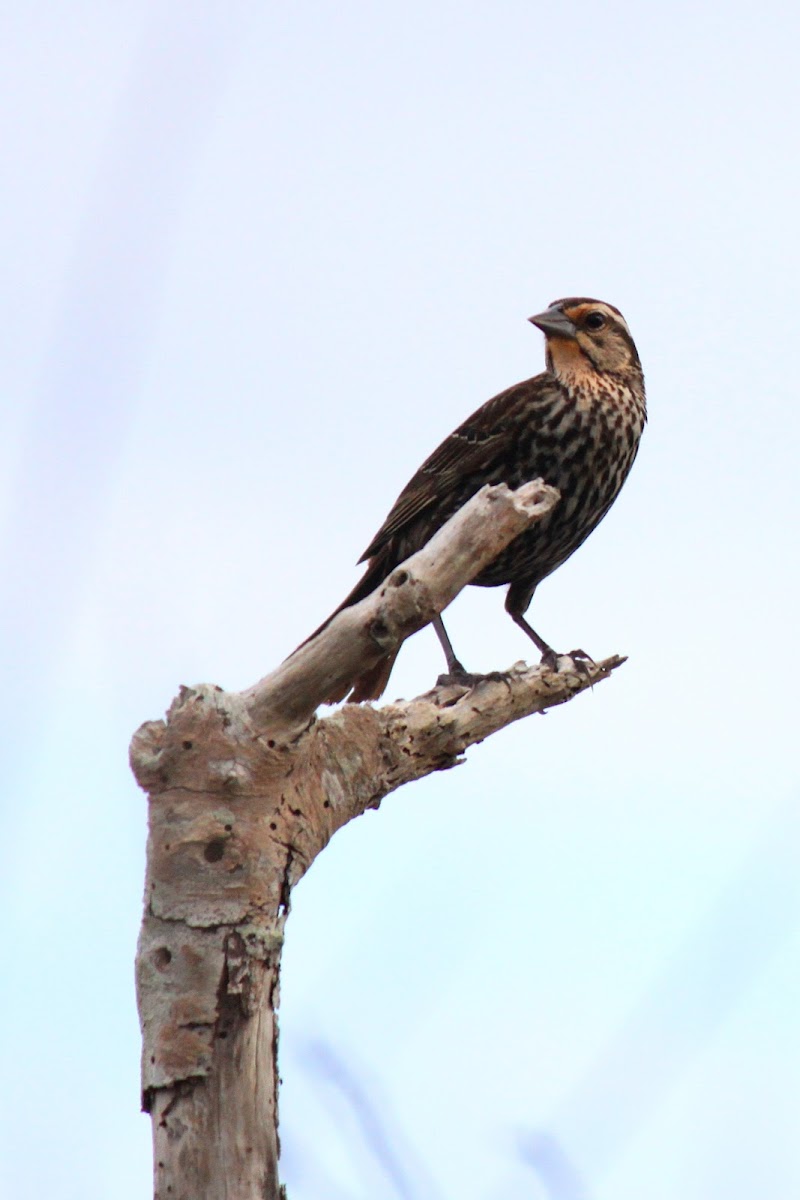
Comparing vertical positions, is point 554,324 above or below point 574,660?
above

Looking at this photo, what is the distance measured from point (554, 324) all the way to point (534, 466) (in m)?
0.58

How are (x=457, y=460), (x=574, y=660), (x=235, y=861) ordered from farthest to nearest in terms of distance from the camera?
(x=457, y=460) < (x=574, y=660) < (x=235, y=861)

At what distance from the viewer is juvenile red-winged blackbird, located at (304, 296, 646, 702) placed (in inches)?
202

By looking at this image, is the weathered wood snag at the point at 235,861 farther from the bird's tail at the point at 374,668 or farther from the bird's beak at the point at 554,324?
the bird's beak at the point at 554,324

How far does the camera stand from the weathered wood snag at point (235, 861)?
2818 millimetres

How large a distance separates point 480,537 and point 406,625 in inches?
11.8

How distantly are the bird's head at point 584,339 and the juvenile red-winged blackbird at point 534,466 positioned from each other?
3 centimetres

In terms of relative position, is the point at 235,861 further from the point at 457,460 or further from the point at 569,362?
the point at 569,362

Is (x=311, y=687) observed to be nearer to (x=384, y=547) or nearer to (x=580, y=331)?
(x=384, y=547)

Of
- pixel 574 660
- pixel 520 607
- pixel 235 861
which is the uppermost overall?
pixel 520 607

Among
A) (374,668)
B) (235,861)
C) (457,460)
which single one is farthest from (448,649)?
(235,861)

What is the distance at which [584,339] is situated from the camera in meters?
5.51

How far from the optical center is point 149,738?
9.77ft

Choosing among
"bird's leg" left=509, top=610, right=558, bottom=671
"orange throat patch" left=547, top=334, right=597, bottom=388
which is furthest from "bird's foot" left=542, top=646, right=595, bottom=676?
"orange throat patch" left=547, top=334, right=597, bottom=388
